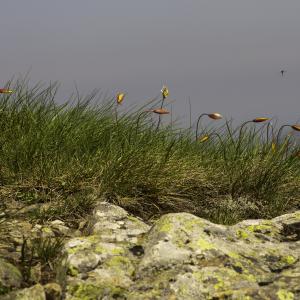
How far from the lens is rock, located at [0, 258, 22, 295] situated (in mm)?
2703

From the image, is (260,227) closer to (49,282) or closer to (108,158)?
(49,282)

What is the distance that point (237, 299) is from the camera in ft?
7.87

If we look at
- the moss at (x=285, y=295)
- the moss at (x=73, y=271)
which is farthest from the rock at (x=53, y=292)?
the moss at (x=285, y=295)

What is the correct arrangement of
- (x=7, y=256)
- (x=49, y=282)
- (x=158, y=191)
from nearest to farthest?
(x=49, y=282), (x=7, y=256), (x=158, y=191)

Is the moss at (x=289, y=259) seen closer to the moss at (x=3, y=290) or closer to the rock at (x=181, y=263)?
the rock at (x=181, y=263)

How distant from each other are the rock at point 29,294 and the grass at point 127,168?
1.19m

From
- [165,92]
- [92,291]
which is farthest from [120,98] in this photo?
[92,291]

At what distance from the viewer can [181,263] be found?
8.90ft

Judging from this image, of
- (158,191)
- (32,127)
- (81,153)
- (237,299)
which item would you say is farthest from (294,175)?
(237,299)

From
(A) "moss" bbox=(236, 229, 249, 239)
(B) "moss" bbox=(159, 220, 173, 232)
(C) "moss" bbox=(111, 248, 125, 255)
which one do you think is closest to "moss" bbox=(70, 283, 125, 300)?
(C) "moss" bbox=(111, 248, 125, 255)

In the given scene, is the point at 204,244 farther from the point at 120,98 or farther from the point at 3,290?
the point at 120,98

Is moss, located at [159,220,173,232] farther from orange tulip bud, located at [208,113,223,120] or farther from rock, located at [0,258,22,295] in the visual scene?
orange tulip bud, located at [208,113,223,120]

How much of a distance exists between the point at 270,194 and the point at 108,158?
5.71ft

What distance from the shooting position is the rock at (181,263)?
8.19 ft
